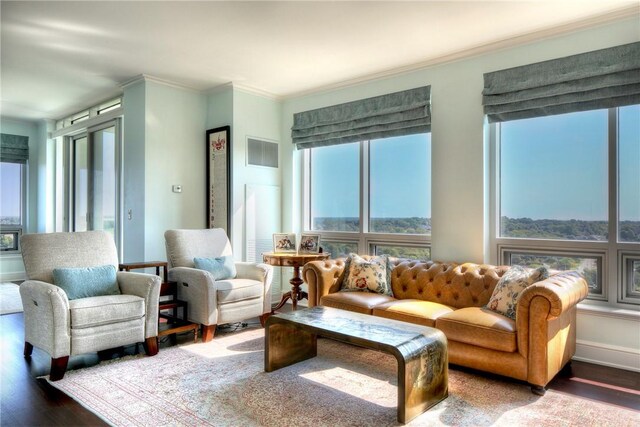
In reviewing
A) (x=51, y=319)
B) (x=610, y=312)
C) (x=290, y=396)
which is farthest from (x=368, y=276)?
(x=51, y=319)

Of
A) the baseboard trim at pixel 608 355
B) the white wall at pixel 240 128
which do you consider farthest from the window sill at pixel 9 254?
the baseboard trim at pixel 608 355

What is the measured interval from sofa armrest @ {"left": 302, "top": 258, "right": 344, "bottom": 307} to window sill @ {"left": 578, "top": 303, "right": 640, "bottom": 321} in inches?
82.3

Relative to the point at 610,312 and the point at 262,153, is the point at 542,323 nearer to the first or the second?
the point at 610,312

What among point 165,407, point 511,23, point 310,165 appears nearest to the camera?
point 165,407

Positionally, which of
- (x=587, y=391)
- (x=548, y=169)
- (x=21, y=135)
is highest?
(x=21, y=135)

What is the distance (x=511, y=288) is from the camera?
9.86 feet

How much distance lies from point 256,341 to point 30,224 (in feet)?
19.2

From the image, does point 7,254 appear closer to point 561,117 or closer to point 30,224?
point 30,224

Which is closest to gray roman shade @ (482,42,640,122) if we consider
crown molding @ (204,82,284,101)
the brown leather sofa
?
the brown leather sofa

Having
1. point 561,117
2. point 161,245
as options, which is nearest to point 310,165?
point 161,245

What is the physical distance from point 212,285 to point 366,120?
2.48 metres

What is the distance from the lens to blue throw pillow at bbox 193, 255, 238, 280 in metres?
4.09

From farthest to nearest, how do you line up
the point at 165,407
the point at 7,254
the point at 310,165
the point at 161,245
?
1. the point at 7,254
2. the point at 310,165
3. the point at 161,245
4. the point at 165,407

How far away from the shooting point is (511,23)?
11.0 ft
